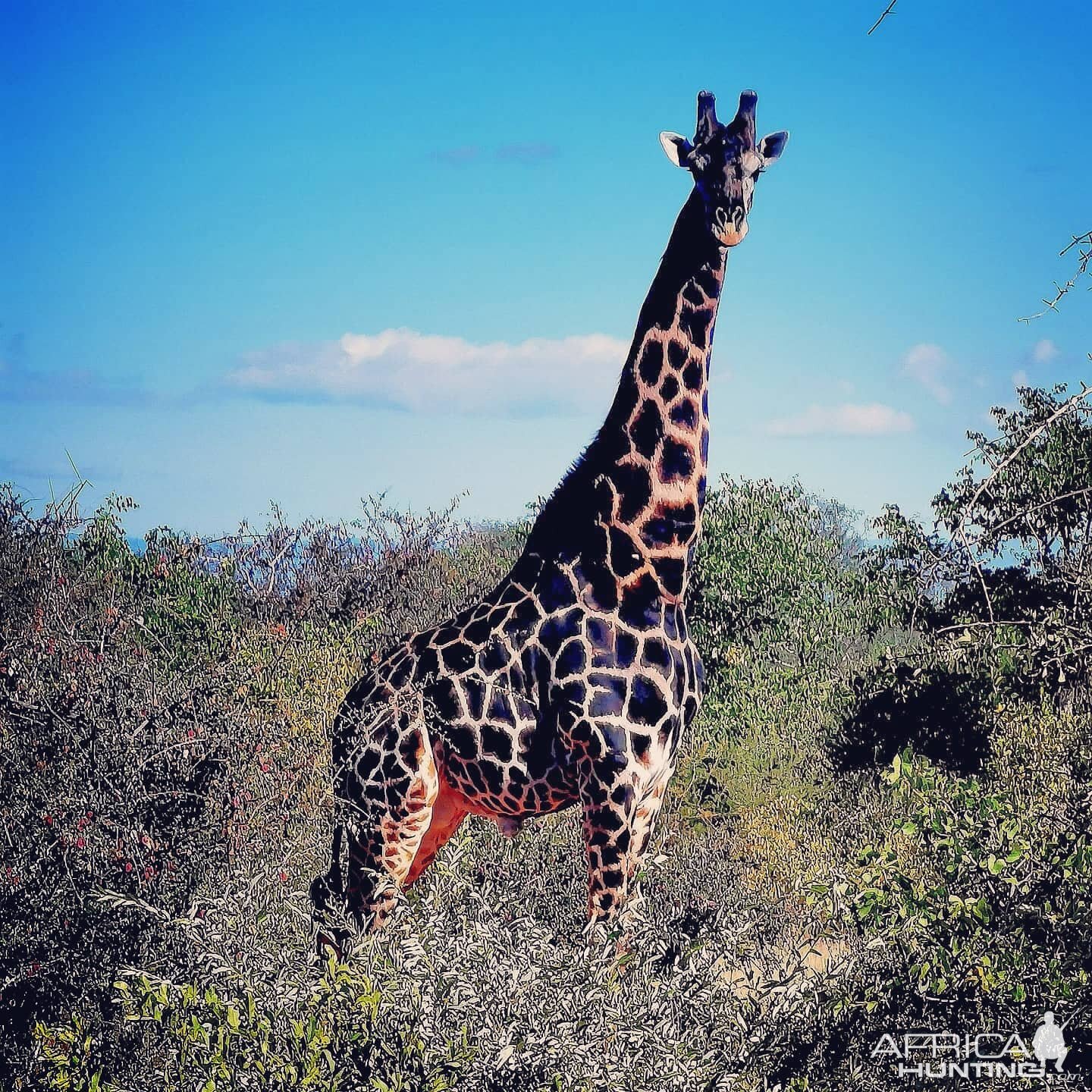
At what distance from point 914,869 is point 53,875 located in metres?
6.26

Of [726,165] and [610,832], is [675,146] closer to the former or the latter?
[726,165]

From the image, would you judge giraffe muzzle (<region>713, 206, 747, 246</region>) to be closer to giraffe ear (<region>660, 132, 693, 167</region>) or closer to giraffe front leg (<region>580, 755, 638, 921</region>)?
giraffe ear (<region>660, 132, 693, 167</region>)

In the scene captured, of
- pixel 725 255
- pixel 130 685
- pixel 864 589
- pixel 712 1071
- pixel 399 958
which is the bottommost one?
pixel 712 1071

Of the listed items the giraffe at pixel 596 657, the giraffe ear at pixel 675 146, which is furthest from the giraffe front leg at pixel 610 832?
the giraffe ear at pixel 675 146

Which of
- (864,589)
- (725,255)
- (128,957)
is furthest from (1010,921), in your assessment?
(864,589)

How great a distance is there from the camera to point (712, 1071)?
16.5 feet

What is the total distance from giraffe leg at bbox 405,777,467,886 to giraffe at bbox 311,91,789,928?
4cm

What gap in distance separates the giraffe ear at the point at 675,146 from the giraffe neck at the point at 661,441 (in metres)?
0.33

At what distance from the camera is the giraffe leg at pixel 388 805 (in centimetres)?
709

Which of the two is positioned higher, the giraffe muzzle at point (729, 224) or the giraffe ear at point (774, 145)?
the giraffe ear at point (774, 145)

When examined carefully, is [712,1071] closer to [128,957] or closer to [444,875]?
[444,875]

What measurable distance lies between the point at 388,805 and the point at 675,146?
13.6ft

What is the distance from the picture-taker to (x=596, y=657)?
668 centimetres

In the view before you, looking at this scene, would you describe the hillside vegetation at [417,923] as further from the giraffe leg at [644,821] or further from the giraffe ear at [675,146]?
the giraffe ear at [675,146]
